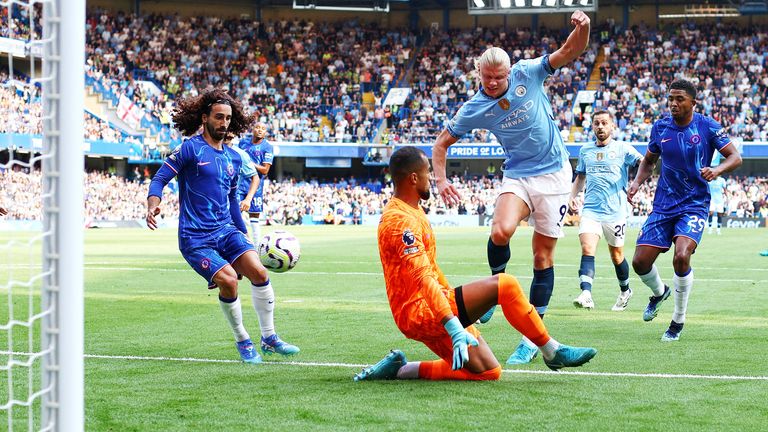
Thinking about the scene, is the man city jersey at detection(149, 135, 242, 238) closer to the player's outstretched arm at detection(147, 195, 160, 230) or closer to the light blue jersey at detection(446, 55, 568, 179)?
the player's outstretched arm at detection(147, 195, 160, 230)

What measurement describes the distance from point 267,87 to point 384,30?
9.31 meters

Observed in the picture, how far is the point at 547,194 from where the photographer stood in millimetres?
8086

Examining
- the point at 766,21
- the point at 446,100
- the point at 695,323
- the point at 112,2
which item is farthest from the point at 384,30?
the point at 695,323

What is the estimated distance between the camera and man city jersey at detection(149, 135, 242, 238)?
7883 millimetres

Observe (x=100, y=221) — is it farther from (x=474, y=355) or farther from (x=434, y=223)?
(x=474, y=355)

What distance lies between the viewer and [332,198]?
52250 millimetres

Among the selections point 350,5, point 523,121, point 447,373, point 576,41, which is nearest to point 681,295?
point 523,121

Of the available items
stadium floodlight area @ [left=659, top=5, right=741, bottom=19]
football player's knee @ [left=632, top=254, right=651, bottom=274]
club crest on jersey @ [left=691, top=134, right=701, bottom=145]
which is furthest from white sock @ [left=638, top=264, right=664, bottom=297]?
stadium floodlight area @ [left=659, top=5, right=741, bottom=19]

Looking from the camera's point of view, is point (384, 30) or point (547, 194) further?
point (384, 30)

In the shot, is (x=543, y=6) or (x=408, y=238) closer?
(x=408, y=238)

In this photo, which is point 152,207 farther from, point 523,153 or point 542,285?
point 542,285

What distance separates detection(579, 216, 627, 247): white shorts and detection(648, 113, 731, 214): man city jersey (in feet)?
10.9

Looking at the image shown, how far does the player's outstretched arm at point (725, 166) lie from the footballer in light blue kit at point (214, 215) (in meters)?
3.84

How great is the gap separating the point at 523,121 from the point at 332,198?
44.4 metres
